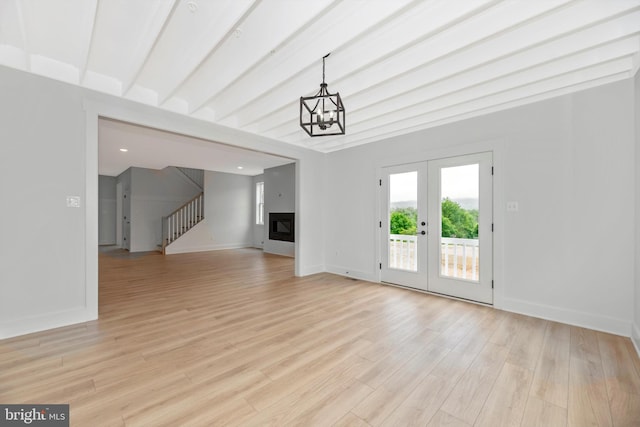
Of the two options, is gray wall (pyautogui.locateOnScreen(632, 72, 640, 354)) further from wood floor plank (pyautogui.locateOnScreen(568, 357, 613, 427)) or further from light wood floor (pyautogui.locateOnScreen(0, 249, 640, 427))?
wood floor plank (pyautogui.locateOnScreen(568, 357, 613, 427))

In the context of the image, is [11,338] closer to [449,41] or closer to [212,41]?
[212,41]

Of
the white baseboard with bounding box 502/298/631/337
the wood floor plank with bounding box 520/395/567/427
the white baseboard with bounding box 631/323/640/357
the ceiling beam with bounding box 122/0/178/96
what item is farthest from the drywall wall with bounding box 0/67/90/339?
the white baseboard with bounding box 631/323/640/357

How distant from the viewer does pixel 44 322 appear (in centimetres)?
283

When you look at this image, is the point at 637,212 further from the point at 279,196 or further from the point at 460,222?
the point at 279,196

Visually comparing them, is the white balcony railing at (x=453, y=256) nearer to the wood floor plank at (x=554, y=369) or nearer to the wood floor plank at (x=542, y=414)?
the wood floor plank at (x=554, y=369)

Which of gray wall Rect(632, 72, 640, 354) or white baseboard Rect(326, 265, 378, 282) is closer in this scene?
gray wall Rect(632, 72, 640, 354)

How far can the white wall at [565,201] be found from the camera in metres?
2.85

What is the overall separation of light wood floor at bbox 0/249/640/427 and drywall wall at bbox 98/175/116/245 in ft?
28.8

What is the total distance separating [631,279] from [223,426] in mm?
4076

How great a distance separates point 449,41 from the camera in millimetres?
2344

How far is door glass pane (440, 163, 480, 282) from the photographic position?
389 centimetres

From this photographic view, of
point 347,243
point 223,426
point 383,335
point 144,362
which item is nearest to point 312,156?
point 347,243

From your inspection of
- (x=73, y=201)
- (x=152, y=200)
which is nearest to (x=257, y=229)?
(x=152, y=200)

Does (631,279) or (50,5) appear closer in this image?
(50,5)
